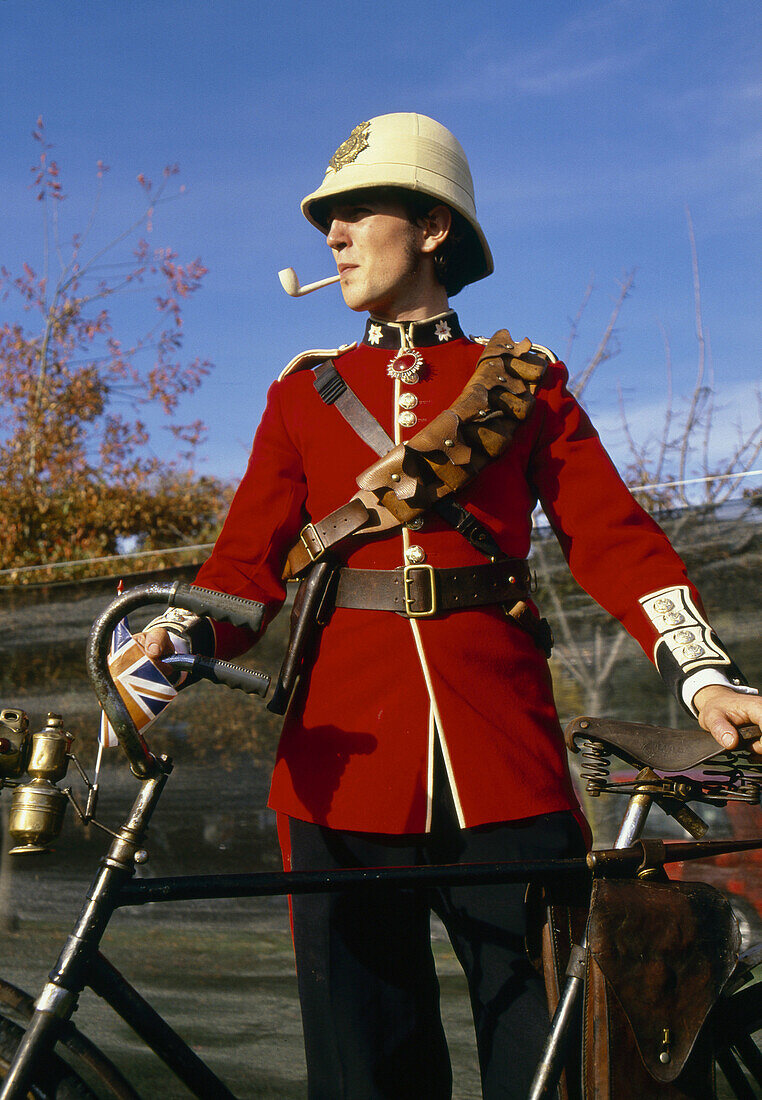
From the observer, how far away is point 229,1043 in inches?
131

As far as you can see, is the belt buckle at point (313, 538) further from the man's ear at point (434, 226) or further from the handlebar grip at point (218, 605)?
the man's ear at point (434, 226)

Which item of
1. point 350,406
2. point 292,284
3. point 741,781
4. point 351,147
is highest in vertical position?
point 351,147

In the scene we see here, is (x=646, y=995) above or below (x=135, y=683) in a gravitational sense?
below

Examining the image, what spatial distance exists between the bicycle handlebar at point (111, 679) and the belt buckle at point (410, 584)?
36 cm

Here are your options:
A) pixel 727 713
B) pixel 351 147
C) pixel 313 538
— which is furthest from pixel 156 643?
pixel 351 147

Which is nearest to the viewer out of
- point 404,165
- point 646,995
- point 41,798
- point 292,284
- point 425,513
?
point 41,798

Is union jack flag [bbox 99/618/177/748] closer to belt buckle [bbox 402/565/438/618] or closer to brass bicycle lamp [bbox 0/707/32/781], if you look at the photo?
brass bicycle lamp [bbox 0/707/32/781]

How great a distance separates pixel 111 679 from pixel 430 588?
1.84ft

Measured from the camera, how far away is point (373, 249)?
1973 mm

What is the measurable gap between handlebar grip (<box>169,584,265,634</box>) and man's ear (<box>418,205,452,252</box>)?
2.59ft

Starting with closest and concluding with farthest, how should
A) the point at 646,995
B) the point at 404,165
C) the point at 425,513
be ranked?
the point at 646,995, the point at 425,513, the point at 404,165

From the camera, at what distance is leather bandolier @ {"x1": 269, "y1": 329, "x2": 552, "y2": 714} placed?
5.98ft

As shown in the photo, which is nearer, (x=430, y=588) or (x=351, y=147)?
(x=430, y=588)

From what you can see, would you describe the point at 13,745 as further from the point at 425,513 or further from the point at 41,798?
the point at 425,513
